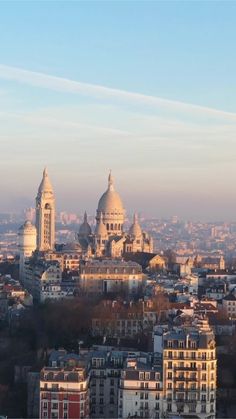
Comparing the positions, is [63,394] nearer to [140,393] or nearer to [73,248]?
[140,393]

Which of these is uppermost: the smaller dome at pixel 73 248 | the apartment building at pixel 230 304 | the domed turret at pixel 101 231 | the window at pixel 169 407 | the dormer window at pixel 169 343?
the domed turret at pixel 101 231

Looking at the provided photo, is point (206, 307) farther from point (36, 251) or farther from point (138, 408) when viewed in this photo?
point (36, 251)

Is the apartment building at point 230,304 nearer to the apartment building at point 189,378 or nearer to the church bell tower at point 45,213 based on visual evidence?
the apartment building at point 189,378

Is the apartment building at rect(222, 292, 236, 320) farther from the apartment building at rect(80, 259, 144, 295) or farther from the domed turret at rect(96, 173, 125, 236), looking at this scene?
the domed turret at rect(96, 173, 125, 236)

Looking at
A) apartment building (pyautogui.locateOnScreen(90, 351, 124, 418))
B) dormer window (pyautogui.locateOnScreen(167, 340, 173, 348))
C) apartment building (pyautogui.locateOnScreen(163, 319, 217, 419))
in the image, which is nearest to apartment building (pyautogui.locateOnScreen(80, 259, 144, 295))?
apartment building (pyautogui.locateOnScreen(90, 351, 124, 418))

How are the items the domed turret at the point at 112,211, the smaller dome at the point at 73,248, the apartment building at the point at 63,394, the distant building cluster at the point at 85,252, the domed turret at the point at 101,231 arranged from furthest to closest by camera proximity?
the domed turret at the point at 112,211, the domed turret at the point at 101,231, the smaller dome at the point at 73,248, the distant building cluster at the point at 85,252, the apartment building at the point at 63,394

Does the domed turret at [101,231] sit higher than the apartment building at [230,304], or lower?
higher

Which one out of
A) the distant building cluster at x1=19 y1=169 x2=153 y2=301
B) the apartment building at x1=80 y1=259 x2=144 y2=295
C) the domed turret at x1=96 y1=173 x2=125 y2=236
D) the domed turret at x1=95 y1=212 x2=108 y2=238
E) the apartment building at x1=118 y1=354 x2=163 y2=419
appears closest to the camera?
the apartment building at x1=118 y1=354 x2=163 y2=419

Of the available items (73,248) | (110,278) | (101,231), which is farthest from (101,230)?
(110,278)

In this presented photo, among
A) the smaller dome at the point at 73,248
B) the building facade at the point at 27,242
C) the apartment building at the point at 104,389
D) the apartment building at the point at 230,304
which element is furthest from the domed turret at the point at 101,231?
the apartment building at the point at 104,389

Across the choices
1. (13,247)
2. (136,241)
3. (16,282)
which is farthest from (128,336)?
(13,247)
